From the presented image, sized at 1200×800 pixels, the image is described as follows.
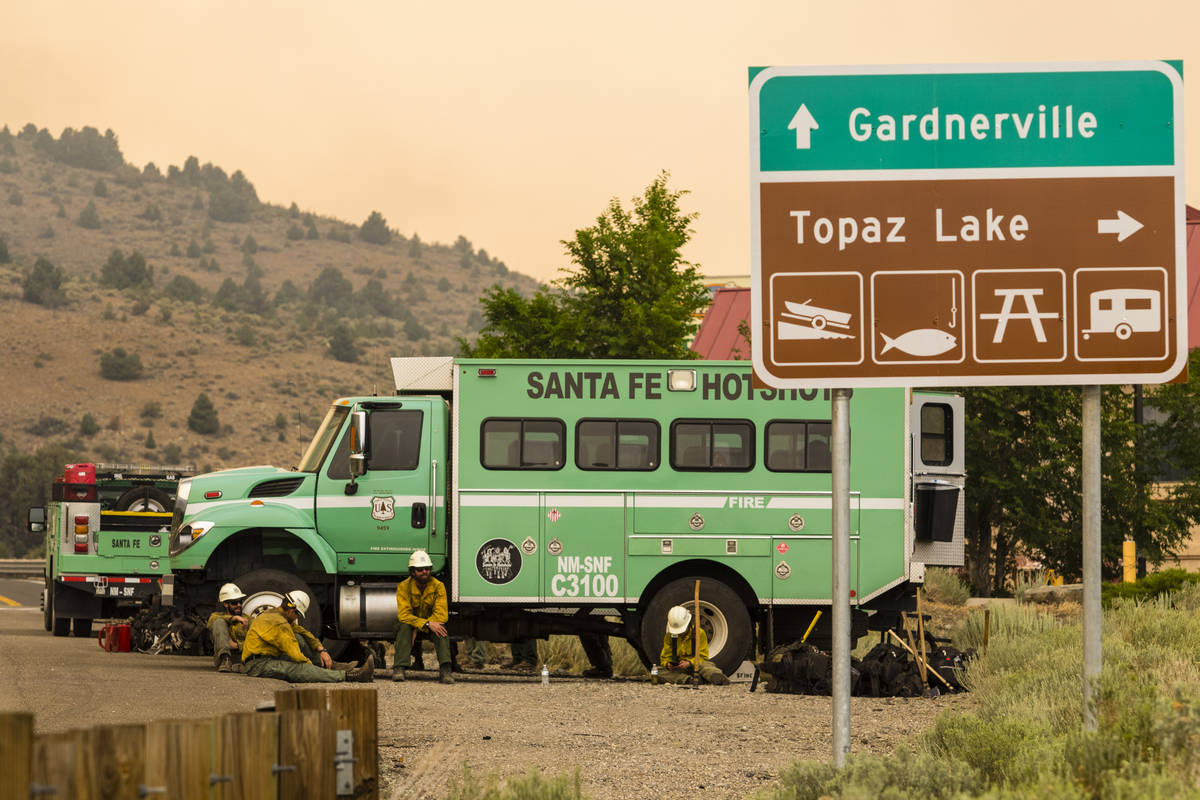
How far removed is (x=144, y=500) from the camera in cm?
2505

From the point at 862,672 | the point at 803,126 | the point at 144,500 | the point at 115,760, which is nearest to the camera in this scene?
the point at 115,760

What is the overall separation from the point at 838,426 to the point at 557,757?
4159 millimetres

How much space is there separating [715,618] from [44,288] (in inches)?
3768

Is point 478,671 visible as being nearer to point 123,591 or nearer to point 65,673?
point 65,673

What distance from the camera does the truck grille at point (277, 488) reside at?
17.1m

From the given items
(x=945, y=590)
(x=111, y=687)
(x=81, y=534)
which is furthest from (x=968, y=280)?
(x=945, y=590)

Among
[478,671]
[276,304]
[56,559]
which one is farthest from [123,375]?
[478,671]

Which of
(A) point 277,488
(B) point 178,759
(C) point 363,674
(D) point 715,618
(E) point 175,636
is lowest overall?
(E) point 175,636

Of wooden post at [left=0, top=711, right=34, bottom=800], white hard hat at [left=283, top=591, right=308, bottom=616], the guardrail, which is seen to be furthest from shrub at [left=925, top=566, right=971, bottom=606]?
the guardrail

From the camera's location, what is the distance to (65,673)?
14.5 meters

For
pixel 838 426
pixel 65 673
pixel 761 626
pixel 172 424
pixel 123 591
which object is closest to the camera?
pixel 838 426

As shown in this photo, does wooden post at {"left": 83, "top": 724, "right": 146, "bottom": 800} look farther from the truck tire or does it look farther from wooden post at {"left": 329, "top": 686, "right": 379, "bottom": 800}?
the truck tire

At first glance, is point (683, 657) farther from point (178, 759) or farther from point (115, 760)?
point (115, 760)

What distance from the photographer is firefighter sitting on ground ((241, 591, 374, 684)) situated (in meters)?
14.8
